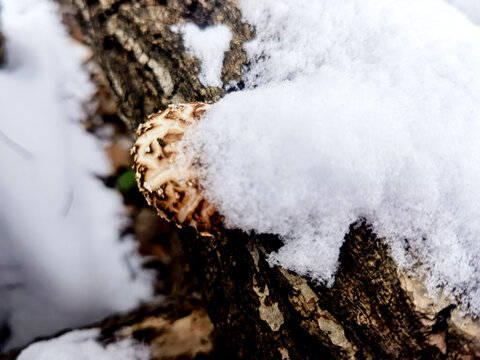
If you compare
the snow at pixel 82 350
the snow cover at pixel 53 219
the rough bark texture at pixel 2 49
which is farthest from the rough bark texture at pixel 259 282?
the rough bark texture at pixel 2 49

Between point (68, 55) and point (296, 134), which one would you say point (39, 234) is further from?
point (296, 134)

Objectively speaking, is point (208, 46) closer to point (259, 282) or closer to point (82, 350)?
point (259, 282)

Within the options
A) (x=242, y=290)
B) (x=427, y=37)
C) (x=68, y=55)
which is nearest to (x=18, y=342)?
(x=242, y=290)

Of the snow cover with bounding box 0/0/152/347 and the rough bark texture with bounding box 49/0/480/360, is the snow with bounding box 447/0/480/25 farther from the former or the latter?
the snow cover with bounding box 0/0/152/347

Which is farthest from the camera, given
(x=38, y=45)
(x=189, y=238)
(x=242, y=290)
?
(x=38, y=45)

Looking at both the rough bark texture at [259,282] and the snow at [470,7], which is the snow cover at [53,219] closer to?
the rough bark texture at [259,282]
